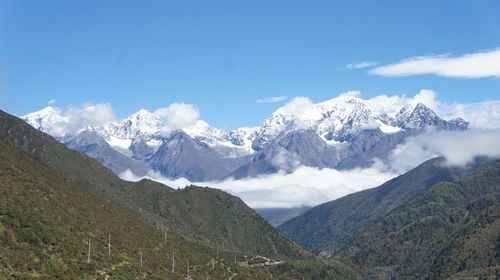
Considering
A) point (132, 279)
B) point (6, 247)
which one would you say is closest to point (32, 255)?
point (6, 247)

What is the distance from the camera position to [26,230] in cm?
18525

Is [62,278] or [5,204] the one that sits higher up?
[5,204]

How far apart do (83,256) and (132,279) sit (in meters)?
15.8

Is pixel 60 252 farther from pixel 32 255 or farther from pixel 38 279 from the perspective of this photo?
pixel 38 279

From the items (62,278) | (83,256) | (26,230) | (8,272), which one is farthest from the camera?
(83,256)

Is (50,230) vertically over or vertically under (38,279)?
over

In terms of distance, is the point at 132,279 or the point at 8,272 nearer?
the point at 8,272

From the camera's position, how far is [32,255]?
172375mm

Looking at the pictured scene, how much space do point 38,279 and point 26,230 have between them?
29.9 meters

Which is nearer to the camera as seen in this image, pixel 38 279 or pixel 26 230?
pixel 38 279

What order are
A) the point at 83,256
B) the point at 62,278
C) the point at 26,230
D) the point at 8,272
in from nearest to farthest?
the point at 8,272, the point at 62,278, the point at 26,230, the point at 83,256

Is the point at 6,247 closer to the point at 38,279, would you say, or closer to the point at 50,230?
the point at 38,279

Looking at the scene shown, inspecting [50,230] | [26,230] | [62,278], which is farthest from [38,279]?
[50,230]

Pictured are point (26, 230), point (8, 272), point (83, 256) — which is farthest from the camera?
point (83, 256)
